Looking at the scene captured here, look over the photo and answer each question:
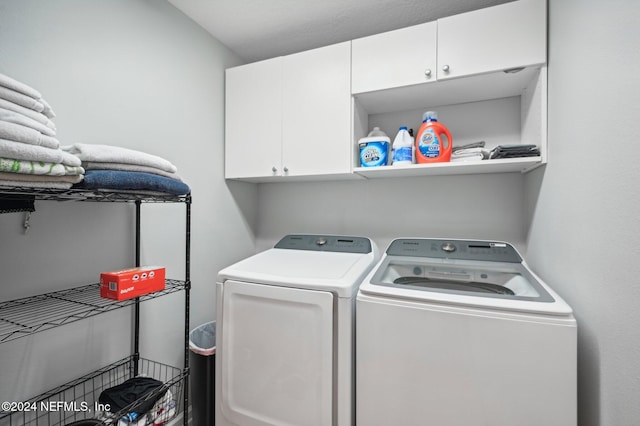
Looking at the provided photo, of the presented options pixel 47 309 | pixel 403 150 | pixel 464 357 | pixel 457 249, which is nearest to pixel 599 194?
pixel 464 357

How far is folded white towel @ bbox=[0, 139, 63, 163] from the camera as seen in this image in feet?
2.49

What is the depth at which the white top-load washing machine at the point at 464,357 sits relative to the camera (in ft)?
3.17

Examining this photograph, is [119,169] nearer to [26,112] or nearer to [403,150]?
[26,112]

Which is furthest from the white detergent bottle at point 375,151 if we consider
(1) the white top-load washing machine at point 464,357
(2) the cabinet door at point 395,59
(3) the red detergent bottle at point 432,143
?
(1) the white top-load washing machine at point 464,357

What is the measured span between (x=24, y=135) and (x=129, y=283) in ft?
2.01

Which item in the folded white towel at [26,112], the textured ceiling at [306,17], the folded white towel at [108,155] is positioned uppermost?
the textured ceiling at [306,17]

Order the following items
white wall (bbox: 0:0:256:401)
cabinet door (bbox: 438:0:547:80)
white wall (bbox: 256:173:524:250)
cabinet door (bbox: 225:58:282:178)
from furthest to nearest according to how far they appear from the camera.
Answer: cabinet door (bbox: 225:58:282:178), white wall (bbox: 256:173:524:250), cabinet door (bbox: 438:0:547:80), white wall (bbox: 0:0:256:401)

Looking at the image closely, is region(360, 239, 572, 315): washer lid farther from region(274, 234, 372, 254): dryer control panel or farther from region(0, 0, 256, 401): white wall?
region(0, 0, 256, 401): white wall

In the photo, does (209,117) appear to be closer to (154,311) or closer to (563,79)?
(154,311)

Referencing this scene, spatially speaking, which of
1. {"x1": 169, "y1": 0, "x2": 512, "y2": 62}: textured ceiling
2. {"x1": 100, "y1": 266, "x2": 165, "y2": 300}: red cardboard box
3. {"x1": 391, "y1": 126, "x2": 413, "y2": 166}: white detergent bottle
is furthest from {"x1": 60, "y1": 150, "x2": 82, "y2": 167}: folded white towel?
{"x1": 391, "y1": 126, "x2": 413, "y2": 166}: white detergent bottle

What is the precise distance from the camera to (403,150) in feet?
5.65

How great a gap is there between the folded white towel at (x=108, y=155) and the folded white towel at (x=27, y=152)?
5.2 inches

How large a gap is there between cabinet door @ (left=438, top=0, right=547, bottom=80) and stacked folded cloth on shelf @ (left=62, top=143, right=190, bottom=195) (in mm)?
1513

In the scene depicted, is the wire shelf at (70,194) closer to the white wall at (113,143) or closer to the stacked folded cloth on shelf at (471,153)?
the white wall at (113,143)
